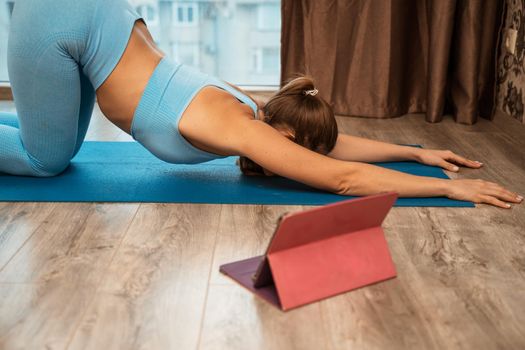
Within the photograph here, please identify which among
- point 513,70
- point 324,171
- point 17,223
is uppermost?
point 513,70

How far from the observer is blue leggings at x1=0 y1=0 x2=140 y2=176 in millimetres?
2010

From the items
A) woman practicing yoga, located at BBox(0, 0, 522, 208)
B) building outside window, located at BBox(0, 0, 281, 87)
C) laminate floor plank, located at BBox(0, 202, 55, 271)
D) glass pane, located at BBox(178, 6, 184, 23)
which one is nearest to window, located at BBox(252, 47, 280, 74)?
building outside window, located at BBox(0, 0, 281, 87)

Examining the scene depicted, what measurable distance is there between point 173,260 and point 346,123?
5.75 feet

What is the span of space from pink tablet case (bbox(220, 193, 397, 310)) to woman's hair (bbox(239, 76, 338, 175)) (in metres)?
0.50

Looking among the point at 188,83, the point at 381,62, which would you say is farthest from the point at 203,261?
the point at 381,62

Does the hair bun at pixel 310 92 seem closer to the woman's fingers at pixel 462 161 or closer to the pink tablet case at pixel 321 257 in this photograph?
the pink tablet case at pixel 321 257

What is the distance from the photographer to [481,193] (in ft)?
6.81

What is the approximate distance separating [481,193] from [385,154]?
0.46 metres

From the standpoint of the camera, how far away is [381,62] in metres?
3.27

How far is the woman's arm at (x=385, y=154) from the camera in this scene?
239 centimetres

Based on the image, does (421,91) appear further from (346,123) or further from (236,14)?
(236,14)

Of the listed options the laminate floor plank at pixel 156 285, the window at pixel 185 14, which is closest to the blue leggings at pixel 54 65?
the laminate floor plank at pixel 156 285

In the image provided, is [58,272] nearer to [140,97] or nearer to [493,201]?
[140,97]

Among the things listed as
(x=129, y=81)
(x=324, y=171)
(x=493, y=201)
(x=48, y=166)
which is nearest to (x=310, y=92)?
(x=324, y=171)
